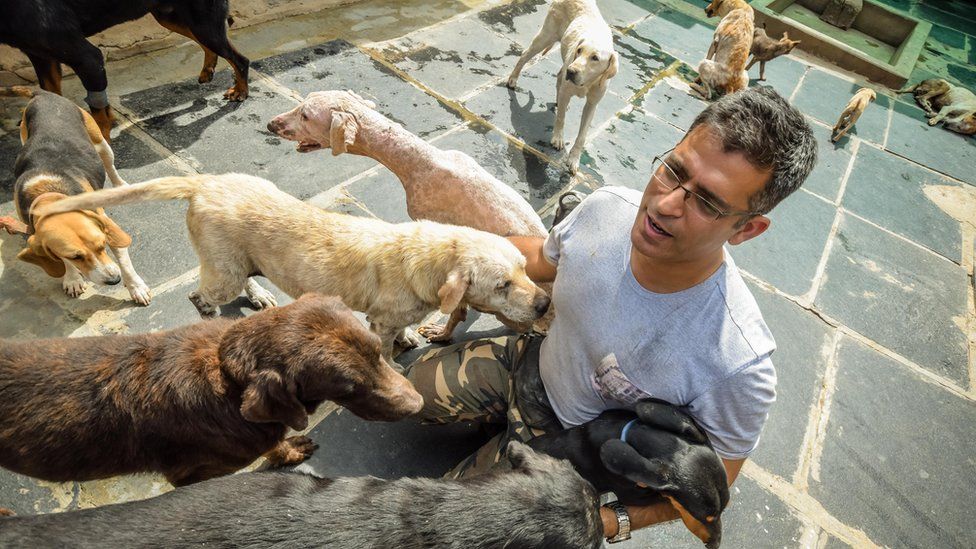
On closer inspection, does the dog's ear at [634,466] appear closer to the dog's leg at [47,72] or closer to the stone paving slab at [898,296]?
the stone paving slab at [898,296]

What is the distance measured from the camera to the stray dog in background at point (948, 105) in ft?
33.4

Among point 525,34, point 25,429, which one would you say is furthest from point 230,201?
point 525,34

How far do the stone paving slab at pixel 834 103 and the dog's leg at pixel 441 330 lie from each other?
8.30 m

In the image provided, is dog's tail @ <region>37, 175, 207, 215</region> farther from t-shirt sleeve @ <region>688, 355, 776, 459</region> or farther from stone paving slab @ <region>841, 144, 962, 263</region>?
stone paving slab @ <region>841, 144, 962, 263</region>

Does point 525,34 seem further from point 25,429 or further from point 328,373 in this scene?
point 25,429

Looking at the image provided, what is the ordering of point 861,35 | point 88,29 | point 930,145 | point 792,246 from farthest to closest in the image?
1. point 861,35
2. point 930,145
3. point 792,246
4. point 88,29

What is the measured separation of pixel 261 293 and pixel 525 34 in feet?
21.9

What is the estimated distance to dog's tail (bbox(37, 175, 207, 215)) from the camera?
Answer: 3.05 meters

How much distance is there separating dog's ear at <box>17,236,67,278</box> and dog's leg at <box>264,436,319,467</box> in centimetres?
196

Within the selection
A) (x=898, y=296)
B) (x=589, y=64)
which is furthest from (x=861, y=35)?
(x=589, y=64)

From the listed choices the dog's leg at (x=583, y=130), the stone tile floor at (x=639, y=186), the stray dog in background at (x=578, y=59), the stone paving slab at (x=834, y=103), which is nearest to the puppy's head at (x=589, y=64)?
the stray dog in background at (x=578, y=59)

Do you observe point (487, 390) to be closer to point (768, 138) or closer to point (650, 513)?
point (650, 513)

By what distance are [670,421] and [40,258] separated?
13.0 ft

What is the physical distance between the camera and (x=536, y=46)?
7.29 metres
